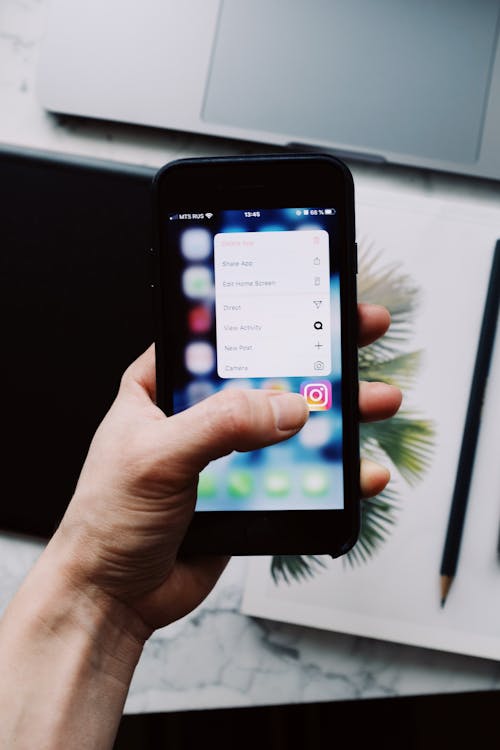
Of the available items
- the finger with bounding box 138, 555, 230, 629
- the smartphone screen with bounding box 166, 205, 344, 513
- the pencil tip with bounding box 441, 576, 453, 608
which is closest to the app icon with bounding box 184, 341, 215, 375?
the smartphone screen with bounding box 166, 205, 344, 513

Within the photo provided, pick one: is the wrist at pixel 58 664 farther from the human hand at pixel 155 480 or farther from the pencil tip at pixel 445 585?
the pencil tip at pixel 445 585

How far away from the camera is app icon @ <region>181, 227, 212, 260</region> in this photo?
35 centimetres

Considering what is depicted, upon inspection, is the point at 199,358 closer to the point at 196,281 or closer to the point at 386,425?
the point at 196,281

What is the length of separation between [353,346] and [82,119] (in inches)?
11.6

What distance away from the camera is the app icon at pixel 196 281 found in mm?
351

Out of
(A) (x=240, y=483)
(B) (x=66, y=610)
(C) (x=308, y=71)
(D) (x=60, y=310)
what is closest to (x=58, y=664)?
(B) (x=66, y=610)

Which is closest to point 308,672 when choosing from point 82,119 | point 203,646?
point 203,646

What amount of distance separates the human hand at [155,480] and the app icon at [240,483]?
0.03 meters

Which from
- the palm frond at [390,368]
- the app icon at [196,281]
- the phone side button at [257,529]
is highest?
the app icon at [196,281]

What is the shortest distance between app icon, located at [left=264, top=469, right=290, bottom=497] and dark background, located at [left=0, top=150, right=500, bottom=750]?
0.49 feet

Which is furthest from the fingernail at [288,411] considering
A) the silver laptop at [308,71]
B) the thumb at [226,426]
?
the silver laptop at [308,71]

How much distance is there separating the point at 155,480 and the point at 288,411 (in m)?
0.07

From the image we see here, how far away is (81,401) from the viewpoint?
457 mm

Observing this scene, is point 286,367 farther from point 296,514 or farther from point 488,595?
→ point 488,595
